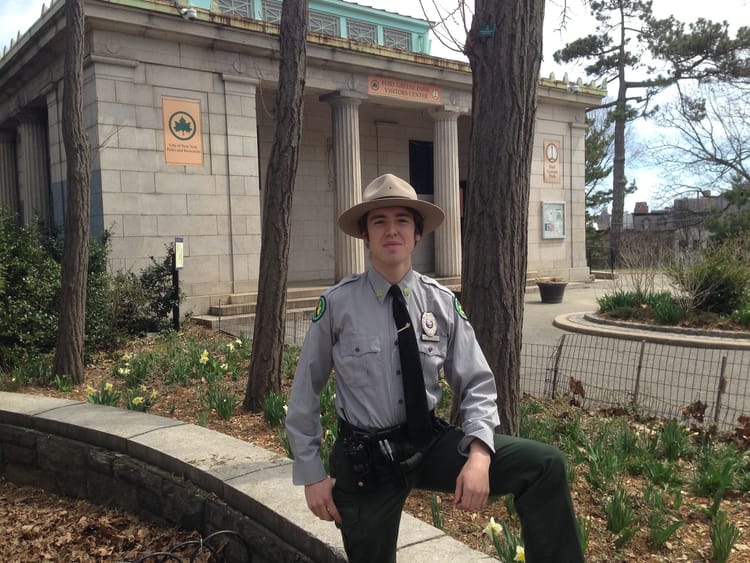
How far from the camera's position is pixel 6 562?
3.55 metres

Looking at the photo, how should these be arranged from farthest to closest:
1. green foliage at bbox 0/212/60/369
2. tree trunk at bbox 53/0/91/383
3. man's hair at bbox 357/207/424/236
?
green foliage at bbox 0/212/60/369 → tree trunk at bbox 53/0/91/383 → man's hair at bbox 357/207/424/236

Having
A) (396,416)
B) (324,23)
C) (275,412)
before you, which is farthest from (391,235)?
(324,23)

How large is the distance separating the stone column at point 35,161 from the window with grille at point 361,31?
994cm

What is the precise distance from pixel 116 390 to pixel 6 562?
312cm

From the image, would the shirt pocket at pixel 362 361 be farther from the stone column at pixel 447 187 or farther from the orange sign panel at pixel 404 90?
the stone column at pixel 447 187

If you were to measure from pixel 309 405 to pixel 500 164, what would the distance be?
2239 millimetres

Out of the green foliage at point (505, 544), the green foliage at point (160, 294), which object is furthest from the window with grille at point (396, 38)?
the green foliage at point (505, 544)

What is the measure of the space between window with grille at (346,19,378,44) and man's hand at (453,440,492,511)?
800 inches

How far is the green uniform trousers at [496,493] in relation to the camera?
195cm

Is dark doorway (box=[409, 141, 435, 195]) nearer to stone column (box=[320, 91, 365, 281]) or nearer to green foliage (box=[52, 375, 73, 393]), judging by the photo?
stone column (box=[320, 91, 365, 281])

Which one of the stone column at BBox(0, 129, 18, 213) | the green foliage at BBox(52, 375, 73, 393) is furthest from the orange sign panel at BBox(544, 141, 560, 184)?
the green foliage at BBox(52, 375, 73, 393)

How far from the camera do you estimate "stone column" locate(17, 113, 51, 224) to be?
1681 centimetres

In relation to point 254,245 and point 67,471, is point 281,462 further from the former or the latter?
point 254,245

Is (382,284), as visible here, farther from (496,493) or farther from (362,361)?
(496,493)
